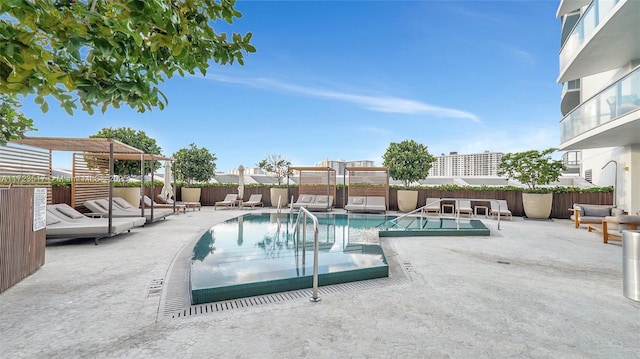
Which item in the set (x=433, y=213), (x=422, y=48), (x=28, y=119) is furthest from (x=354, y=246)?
(x=422, y=48)

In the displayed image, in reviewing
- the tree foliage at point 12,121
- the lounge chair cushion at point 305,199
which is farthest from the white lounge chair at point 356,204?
the tree foliage at point 12,121

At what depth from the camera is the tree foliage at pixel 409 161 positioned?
45.4 ft

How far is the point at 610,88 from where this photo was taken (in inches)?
334

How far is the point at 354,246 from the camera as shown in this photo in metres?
6.16

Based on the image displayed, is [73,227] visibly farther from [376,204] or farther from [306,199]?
[376,204]

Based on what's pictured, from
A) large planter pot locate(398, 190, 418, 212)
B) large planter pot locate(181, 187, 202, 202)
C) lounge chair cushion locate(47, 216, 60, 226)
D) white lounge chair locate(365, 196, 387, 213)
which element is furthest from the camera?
large planter pot locate(181, 187, 202, 202)

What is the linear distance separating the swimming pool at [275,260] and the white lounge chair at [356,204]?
4.80 m

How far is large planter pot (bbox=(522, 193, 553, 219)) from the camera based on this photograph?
11602 millimetres

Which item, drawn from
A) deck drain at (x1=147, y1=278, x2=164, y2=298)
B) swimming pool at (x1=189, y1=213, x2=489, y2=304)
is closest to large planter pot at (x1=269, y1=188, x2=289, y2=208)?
swimming pool at (x1=189, y1=213, x2=489, y2=304)

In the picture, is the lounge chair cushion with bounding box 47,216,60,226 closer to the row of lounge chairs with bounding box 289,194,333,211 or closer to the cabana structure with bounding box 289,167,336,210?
the row of lounge chairs with bounding box 289,194,333,211

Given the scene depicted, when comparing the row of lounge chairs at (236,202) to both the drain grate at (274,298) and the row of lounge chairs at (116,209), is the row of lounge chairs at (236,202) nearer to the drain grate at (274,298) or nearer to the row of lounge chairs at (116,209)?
the row of lounge chairs at (116,209)

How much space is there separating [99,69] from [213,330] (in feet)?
7.40

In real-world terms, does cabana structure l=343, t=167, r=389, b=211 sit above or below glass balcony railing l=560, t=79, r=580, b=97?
below

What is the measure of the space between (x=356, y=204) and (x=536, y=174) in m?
7.08
